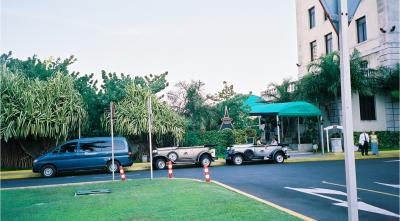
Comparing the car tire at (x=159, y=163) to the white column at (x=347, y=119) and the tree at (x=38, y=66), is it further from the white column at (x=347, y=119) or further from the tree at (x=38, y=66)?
the white column at (x=347, y=119)

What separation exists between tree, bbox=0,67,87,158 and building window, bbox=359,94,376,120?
20.0 metres

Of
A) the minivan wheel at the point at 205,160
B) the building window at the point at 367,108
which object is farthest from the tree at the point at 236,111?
the building window at the point at 367,108

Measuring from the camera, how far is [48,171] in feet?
61.5

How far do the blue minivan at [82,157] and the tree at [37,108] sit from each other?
2.85 metres

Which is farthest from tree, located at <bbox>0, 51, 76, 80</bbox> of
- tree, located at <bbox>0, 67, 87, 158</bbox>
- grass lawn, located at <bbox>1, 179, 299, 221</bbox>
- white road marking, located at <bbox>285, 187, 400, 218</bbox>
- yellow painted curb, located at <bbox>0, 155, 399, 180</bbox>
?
white road marking, located at <bbox>285, 187, 400, 218</bbox>

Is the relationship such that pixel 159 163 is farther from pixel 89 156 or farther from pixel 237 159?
pixel 237 159

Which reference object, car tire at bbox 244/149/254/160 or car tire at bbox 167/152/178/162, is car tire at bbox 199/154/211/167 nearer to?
car tire at bbox 167/152/178/162

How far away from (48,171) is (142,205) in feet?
38.9

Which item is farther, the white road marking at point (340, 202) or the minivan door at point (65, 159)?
the minivan door at point (65, 159)

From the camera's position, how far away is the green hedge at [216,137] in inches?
1012

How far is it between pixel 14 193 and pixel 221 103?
18.1 meters

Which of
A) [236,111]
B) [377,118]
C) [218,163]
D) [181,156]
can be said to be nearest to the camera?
[181,156]

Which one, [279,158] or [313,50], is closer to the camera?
[279,158]

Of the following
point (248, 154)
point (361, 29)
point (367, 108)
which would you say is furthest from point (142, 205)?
point (361, 29)
